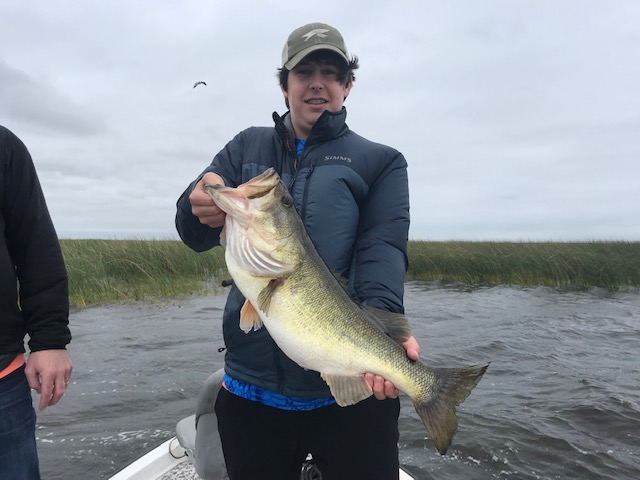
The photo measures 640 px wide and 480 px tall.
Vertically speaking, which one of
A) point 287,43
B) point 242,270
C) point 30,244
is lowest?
point 242,270

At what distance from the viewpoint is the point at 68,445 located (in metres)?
5.34

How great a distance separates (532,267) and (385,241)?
67.2ft

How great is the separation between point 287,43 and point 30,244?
191cm

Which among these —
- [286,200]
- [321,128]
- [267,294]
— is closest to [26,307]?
[267,294]

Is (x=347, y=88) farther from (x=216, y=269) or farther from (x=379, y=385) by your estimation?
(x=216, y=269)

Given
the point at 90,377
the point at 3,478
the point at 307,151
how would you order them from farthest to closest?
the point at 90,377
the point at 307,151
the point at 3,478

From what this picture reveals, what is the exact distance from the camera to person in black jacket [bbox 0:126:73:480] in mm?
2303

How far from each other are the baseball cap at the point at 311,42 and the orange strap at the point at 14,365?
2191mm

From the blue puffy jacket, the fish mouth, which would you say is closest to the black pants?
the blue puffy jacket

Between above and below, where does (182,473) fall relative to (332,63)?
below

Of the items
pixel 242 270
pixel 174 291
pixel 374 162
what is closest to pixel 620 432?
pixel 374 162

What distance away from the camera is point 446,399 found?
2.32 meters

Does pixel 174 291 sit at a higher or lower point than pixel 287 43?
lower

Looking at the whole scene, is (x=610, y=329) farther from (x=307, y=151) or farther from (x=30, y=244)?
(x=30, y=244)
